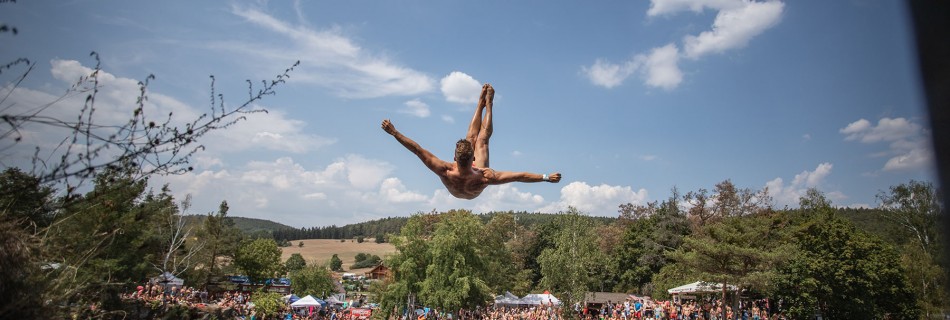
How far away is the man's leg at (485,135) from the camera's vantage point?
25.0 ft

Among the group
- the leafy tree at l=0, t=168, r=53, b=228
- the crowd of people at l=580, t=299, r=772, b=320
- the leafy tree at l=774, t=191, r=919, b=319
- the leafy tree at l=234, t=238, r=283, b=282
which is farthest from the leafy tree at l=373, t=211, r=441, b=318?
the leafy tree at l=0, t=168, r=53, b=228

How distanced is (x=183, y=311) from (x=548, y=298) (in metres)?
23.3

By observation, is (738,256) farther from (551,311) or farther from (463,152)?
(463,152)

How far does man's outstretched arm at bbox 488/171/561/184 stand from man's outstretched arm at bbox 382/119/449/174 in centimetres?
73

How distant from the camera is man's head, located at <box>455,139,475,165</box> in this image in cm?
671

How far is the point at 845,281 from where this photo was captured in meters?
28.9

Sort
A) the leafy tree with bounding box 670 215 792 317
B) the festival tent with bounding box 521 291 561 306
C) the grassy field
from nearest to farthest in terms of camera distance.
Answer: the leafy tree with bounding box 670 215 792 317 → the festival tent with bounding box 521 291 561 306 → the grassy field

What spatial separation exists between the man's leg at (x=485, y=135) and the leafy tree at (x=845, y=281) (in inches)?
1062

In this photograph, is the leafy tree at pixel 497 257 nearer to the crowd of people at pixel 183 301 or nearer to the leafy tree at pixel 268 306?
the leafy tree at pixel 268 306

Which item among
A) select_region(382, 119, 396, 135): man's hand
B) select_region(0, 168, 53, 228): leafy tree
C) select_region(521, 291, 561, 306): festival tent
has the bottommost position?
select_region(521, 291, 561, 306): festival tent

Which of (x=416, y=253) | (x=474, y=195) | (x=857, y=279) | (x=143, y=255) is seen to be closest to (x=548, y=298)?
(x=416, y=253)

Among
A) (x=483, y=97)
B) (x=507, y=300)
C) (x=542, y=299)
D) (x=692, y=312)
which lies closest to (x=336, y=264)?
(x=507, y=300)

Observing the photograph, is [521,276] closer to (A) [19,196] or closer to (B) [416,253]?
(B) [416,253]

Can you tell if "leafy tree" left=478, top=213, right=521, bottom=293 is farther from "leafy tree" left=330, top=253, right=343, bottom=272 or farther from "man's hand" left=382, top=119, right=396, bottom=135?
"leafy tree" left=330, top=253, right=343, bottom=272
